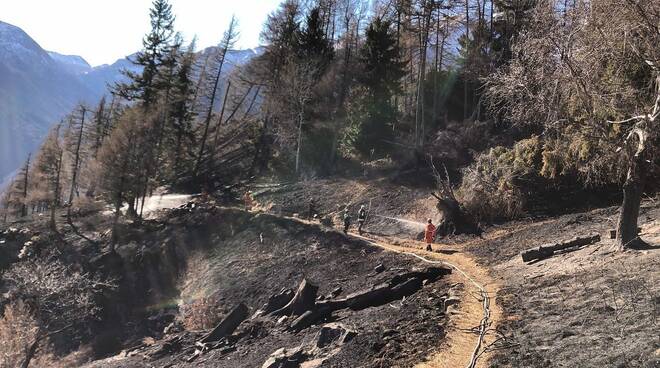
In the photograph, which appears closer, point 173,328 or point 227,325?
point 227,325

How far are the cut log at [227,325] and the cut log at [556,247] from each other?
9.19m

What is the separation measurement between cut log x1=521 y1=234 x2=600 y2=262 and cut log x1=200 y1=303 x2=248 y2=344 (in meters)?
9.19

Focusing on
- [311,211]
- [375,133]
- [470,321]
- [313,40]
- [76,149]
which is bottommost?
[470,321]

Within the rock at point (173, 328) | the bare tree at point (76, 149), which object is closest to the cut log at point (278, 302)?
the rock at point (173, 328)

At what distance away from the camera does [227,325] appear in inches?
599

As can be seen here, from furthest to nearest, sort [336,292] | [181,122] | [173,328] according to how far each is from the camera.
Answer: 1. [181,122]
2. [173,328]
3. [336,292]

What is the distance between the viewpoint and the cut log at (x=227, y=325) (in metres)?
14.7

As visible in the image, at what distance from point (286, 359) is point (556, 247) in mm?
7976

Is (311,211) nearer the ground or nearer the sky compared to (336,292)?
nearer the sky

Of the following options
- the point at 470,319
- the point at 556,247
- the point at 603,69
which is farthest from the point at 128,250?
the point at 603,69

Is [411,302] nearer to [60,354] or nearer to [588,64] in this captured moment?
[588,64]

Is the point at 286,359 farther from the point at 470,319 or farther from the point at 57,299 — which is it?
the point at 57,299

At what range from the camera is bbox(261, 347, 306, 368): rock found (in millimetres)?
9500

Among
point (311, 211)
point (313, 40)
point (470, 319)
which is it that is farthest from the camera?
point (313, 40)
